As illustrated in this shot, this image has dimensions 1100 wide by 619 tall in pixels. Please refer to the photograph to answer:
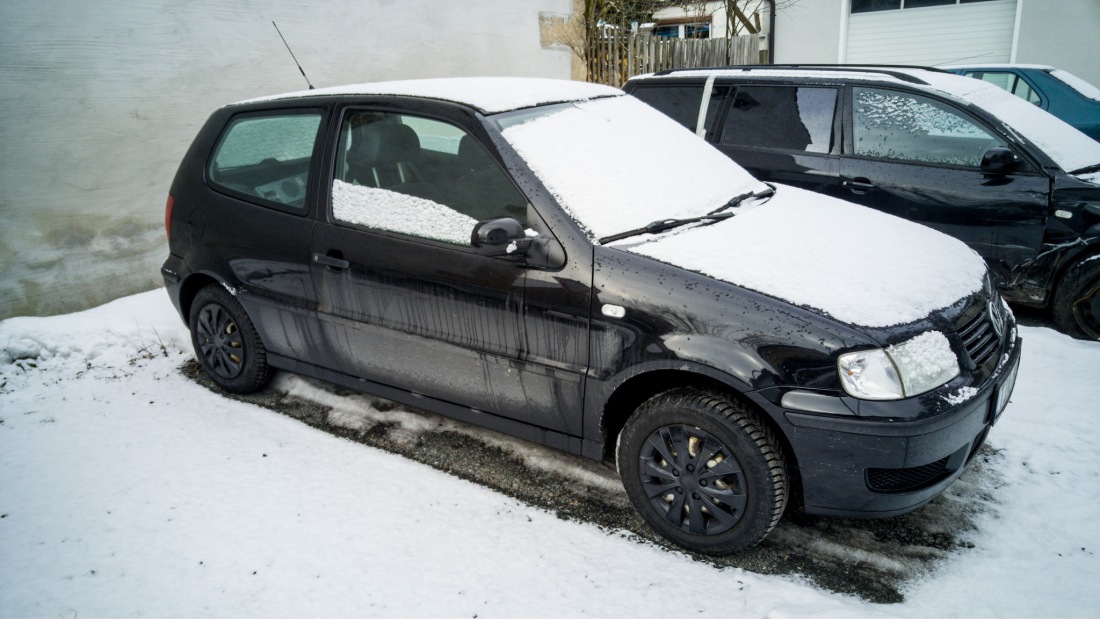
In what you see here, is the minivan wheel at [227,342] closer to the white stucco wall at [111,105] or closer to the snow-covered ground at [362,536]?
the snow-covered ground at [362,536]

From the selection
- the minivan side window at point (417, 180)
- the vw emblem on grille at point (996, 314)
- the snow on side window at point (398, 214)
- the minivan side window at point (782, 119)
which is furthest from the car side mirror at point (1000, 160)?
the snow on side window at point (398, 214)

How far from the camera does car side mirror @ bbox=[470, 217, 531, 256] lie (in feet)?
9.39

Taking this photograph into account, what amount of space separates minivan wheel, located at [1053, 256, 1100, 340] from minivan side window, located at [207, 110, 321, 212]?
15.6ft

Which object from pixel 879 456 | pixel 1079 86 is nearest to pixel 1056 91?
pixel 1079 86

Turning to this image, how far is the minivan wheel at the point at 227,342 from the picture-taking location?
410 centimetres

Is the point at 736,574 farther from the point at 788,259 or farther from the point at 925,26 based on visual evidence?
the point at 925,26

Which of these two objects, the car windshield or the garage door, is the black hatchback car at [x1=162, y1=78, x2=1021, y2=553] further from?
the garage door

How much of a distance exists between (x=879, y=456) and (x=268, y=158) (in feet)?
10.8

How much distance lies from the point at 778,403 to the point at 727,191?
1337 millimetres

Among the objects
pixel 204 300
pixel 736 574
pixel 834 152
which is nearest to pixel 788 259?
pixel 736 574

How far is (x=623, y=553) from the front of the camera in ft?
9.48

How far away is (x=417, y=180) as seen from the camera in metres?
3.37

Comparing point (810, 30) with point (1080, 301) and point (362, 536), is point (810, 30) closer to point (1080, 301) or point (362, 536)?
point (1080, 301)

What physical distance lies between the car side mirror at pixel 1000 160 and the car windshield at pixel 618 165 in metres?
2.01
